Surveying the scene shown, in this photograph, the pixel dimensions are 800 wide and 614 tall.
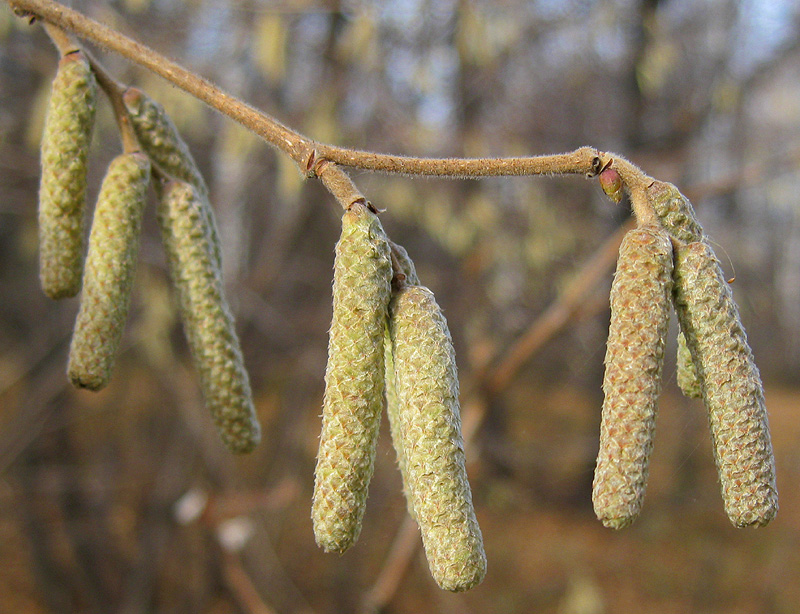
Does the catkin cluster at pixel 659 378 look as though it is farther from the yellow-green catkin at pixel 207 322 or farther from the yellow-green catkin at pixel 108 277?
the yellow-green catkin at pixel 108 277

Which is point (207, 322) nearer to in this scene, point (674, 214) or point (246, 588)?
point (674, 214)

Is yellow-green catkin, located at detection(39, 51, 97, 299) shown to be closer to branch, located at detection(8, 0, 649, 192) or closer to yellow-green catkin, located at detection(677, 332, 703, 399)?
branch, located at detection(8, 0, 649, 192)

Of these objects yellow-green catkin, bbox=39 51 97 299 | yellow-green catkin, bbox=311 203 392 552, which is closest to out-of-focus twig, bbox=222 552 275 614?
yellow-green catkin, bbox=39 51 97 299

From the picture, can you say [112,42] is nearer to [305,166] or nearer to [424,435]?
[305,166]

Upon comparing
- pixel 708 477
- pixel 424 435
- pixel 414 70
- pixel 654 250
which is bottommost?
pixel 708 477

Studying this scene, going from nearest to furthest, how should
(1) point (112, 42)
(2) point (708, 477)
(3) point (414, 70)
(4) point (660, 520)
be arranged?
(1) point (112, 42) < (3) point (414, 70) < (4) point (660, 520) < (2) point (708, 477)

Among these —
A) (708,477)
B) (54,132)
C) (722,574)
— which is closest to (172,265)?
(54,132)
